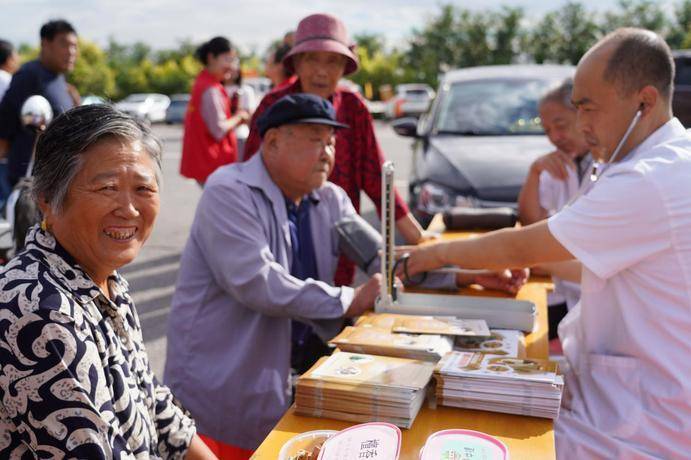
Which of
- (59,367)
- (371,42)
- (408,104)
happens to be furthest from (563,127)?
(371,42)

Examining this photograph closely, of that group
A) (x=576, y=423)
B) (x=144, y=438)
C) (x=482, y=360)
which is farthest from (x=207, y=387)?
(x=576, y=423)

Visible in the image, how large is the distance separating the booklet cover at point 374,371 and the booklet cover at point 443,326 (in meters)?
0.22

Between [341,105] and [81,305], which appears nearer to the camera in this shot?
[81,305]

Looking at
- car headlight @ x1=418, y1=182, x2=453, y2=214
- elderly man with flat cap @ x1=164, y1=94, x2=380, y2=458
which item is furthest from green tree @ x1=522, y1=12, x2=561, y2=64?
elderly man with flat cap @ x1=164, y1=94, x2=380, y2=458

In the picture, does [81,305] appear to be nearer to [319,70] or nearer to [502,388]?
[502,388]

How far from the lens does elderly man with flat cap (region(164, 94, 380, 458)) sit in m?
2.26

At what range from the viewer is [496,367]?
5.46 ft

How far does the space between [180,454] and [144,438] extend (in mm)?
300

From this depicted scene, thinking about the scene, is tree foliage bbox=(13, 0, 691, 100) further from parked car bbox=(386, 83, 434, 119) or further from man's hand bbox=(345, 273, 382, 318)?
man's hand bbox=(345, 273, 382, 318)

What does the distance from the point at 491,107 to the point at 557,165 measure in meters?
2.27

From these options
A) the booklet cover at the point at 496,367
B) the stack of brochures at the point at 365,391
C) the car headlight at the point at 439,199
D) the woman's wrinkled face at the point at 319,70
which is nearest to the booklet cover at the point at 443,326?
the booklet cover at the point at 496,367

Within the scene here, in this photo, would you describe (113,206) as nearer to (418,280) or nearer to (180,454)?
(180,454)

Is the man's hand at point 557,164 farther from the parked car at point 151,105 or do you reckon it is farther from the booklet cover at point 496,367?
the parked car at point 151,105

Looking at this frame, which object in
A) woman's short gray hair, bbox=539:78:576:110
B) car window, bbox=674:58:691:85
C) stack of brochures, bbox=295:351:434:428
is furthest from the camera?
car window, bbox=674:58:691:85
